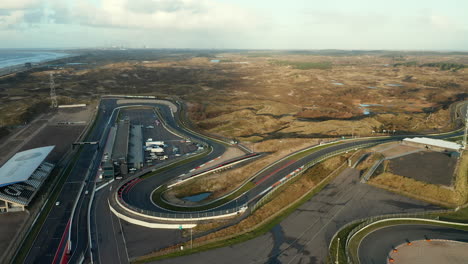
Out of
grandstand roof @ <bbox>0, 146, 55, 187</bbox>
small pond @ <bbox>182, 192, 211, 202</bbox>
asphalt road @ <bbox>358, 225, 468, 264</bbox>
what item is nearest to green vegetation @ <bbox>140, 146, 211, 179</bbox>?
small pond @ <bbox>182, 192, 211, 202</bbox>

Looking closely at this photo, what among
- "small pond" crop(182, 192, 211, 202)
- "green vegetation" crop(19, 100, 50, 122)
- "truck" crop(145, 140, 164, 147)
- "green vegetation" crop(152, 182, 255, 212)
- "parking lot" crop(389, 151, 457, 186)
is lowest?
"small pond" crop(182, 192, 211, 202)

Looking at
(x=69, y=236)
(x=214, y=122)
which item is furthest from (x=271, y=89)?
(x=69, y=236)

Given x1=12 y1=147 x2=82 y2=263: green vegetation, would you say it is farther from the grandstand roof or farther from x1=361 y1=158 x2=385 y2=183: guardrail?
x1=361 y1=158 x2=385 y2=183: guardrail

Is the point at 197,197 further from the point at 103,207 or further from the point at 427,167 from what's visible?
the point at 427,167

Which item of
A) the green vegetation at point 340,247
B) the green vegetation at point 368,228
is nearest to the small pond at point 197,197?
the green vegetation at point 340,247

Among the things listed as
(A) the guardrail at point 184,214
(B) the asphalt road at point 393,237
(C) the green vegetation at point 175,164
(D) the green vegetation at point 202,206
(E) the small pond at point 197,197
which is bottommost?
(E) the small pond at point 197,197

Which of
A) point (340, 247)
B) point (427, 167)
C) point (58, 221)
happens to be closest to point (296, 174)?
point (340, 247)

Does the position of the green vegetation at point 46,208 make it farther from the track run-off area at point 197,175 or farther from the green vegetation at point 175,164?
the green vegetation at point 175,164

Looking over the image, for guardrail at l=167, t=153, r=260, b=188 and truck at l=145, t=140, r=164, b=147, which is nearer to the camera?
guardrail at l=167, t=153, r=260, b=188
